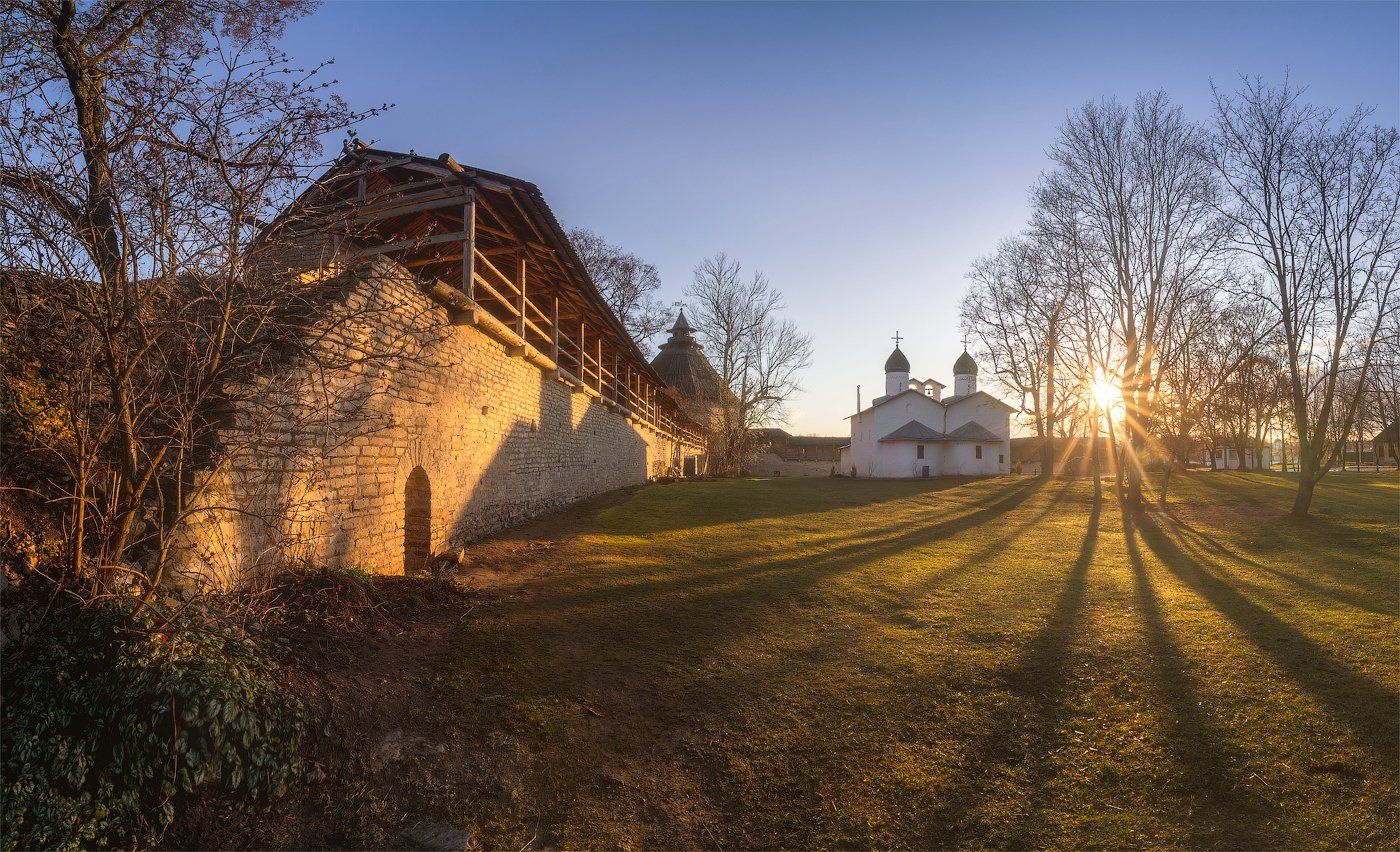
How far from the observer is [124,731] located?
294cm

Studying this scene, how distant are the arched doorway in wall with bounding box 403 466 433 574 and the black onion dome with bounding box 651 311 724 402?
27.3 meters

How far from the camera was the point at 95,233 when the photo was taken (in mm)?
3408

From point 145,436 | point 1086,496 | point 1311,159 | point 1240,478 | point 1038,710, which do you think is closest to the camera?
point 145,436

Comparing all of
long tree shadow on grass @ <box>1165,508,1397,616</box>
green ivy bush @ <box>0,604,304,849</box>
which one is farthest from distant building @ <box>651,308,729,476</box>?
green ivy bush @ <box>0,604,304,849</box>

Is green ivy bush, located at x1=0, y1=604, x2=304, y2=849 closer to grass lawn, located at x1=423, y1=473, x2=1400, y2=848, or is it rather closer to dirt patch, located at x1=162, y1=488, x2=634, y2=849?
dirt patch, located at x1=162, y1=488, x2=634, y2=849

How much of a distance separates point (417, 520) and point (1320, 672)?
29.0ft

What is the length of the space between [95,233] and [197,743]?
2.70 metres

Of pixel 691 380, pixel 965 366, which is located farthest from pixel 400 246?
pixel 965 366

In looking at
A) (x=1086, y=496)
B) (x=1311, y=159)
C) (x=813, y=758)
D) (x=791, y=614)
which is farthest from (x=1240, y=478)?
(x=813, y=758)

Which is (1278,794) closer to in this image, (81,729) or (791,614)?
(791,614)

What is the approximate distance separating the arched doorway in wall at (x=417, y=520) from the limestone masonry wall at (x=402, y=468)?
0.05ft

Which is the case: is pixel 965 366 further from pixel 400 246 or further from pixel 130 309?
pixel 130 309

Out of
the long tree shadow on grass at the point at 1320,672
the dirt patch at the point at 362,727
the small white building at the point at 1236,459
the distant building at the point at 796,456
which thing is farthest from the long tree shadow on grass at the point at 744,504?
the small white building at the point at 1236,459

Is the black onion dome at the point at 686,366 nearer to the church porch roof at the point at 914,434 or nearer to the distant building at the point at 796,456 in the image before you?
the distant building at the point at 796,456
